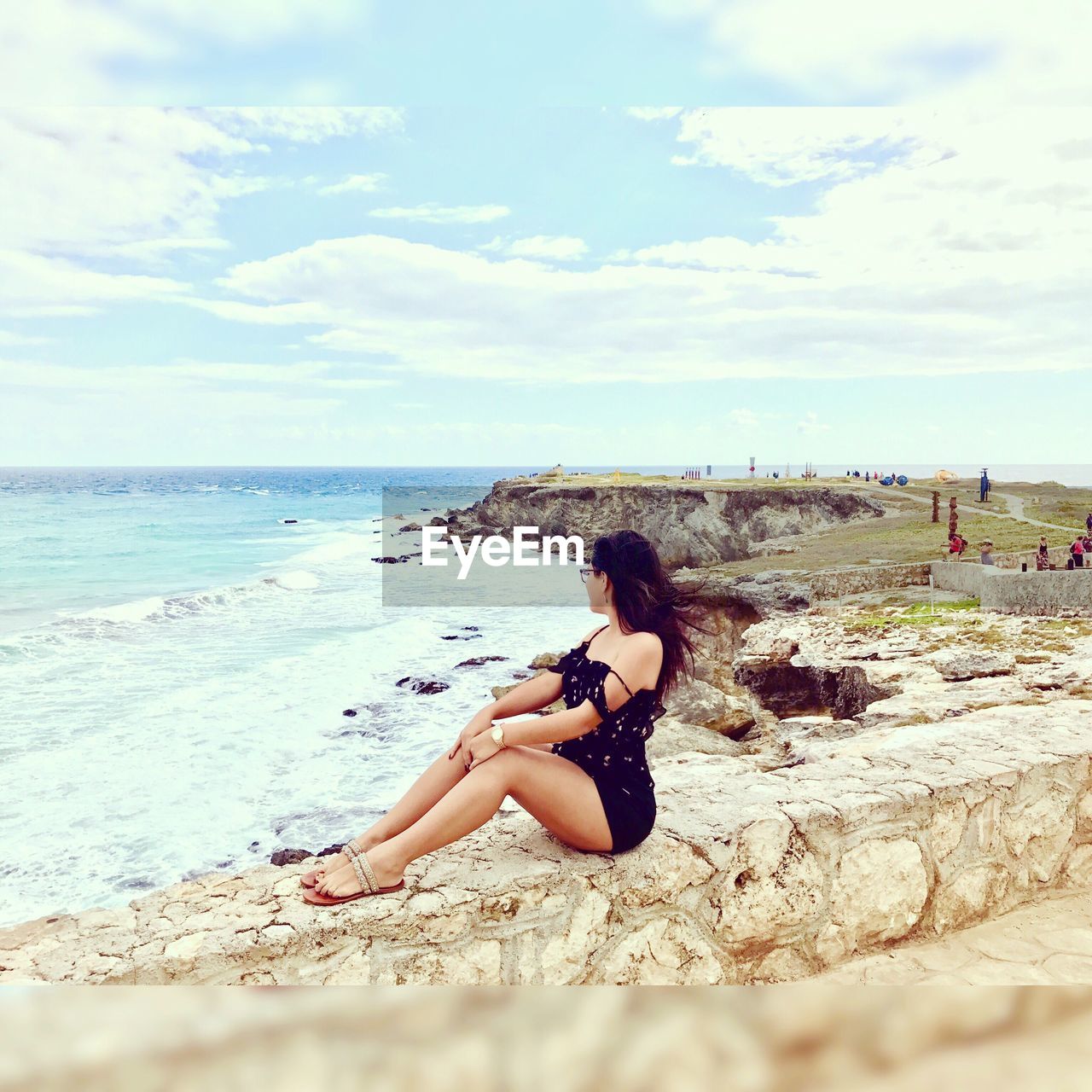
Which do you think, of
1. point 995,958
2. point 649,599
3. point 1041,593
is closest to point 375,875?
point 649,599

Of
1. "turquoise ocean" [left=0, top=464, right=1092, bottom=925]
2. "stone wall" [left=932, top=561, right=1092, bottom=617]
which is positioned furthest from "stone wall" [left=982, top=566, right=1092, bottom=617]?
"turquoise ocean" [left=0, top=464, right=1092, bottom=925]

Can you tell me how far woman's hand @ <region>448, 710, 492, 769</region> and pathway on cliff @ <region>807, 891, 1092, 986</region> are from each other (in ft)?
3.59

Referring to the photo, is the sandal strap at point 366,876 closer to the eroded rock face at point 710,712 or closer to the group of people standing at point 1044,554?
the eroded rock face at point 710,712

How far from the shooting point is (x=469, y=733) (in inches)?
82.1

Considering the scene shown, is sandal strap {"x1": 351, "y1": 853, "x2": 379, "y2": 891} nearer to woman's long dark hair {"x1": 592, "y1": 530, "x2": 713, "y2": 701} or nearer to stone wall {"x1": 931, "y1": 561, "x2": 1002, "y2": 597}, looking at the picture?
woman's long dark hair {"x1": 592, "y1": 530, "x2": 713, "y2": 701}

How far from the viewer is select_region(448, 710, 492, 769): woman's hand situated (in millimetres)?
2037

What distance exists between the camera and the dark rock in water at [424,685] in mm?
10961

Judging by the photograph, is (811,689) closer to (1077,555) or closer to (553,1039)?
(1077,555)

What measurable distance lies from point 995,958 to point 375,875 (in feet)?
5.44

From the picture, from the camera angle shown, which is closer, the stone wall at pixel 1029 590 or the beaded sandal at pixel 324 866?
the beaded sandal at pixel 324 866

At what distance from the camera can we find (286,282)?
44.2 meters

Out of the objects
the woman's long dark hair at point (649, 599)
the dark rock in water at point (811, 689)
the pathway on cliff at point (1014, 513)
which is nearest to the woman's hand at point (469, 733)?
the woman's long dark hair at point (649, 599)

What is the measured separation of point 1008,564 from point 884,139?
689 cm

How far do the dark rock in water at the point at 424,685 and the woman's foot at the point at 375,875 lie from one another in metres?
9.12
